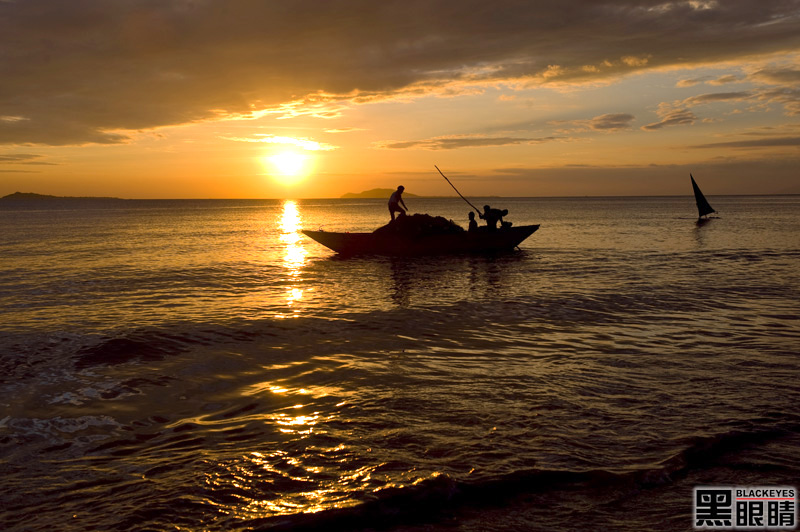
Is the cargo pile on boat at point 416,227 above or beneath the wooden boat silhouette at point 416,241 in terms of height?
above

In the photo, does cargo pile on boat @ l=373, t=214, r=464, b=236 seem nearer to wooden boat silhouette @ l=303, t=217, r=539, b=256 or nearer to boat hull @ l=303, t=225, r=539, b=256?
wooden boat silhouette @ l=303, t=217, r=539, b=256

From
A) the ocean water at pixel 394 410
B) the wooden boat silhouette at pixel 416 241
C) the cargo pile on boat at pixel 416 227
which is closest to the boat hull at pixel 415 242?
the wooden boat silhouette at pixel 416 241

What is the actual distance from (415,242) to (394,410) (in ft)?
71.2

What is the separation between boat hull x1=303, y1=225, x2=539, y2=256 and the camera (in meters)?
28.2

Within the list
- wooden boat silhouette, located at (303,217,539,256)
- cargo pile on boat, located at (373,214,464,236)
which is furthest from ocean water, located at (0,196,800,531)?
wooden boat silhouette, located at (303,217,539,256)

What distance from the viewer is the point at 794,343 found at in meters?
9.77

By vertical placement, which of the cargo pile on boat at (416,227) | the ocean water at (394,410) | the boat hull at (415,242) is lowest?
the ocean water at (394,410)

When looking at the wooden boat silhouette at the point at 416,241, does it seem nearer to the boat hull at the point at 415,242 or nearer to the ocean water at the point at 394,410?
the boat hull at the point at 415,242

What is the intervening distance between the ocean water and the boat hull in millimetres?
12073

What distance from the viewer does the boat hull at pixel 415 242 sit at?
2820 centimetres

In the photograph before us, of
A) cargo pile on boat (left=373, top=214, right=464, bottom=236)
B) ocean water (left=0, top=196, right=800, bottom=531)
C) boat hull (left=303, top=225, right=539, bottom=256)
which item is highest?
cargo pile on boat (left=373, top=214, right=464, bottom=236)

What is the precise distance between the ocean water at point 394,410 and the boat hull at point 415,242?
1207cm

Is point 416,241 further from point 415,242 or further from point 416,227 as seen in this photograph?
point 416,227

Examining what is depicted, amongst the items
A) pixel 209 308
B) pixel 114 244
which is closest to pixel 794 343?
pixel 209 308
